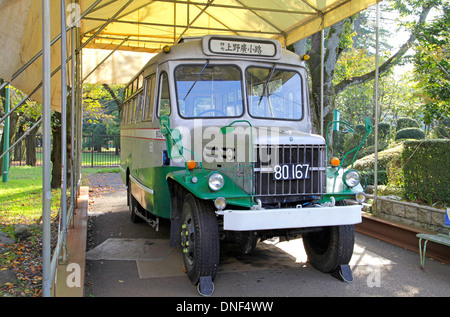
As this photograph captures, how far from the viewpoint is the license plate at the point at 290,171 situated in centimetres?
512

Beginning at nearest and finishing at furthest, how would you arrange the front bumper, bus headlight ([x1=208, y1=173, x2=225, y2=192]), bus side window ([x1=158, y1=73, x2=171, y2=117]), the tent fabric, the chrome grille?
the front bumper < bus headlight ([x1=208, y1=173, x2=225, y2=192]) < the chrome grille < the tent fabric < bus side window ([x1=158, y1=73, x2=171, y2=117])

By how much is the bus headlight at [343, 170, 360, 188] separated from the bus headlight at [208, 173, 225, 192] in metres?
1.69

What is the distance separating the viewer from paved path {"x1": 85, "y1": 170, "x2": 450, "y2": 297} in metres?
5.21

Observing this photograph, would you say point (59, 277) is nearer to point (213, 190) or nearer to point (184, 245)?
point (184, 245)

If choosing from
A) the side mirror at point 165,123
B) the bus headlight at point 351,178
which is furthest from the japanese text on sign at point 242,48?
the bus headlight at point 351,178

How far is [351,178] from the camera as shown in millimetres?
5492

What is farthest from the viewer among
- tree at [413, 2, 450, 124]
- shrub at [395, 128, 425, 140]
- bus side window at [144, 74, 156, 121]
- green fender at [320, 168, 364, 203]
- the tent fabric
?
shrub at [395, 128, 425, 140]

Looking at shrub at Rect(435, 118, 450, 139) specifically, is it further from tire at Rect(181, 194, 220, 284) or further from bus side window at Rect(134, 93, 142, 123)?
bus side window at Rect(134, 93, 142, 123)

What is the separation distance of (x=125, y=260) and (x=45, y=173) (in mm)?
3240

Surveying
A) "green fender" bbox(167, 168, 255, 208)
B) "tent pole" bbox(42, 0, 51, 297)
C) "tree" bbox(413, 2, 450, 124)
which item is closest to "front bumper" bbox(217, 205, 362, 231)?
"green fender" bbox(167, 168, 255, 208)

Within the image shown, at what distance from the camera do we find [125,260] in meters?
6.50

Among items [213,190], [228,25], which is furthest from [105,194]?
[213,190]

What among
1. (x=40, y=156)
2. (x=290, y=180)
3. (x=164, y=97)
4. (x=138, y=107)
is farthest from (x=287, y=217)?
(x=40, y=156)

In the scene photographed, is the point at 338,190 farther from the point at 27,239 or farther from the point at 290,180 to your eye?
the point at 27,239
